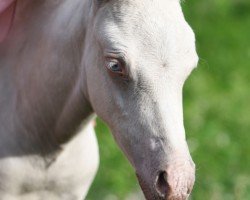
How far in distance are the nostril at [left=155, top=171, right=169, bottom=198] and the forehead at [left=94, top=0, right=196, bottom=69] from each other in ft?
1.26

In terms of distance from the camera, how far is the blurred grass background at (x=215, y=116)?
5.11m

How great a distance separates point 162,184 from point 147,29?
53cm

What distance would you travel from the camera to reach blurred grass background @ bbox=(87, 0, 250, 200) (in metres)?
5.11

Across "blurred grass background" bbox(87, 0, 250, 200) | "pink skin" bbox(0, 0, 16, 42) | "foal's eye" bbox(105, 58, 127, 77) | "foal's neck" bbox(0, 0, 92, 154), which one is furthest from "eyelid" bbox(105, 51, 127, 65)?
"blurred grass background" bbox(87, 0, 250, 200)

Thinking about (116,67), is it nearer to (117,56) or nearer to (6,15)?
(117,56)

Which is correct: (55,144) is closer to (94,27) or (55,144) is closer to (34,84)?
(34,84)

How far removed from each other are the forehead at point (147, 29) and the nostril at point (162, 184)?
1.26 ft

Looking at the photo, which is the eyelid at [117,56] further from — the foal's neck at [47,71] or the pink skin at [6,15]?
the pink skin at [6,15]

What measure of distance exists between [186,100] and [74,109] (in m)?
3.16

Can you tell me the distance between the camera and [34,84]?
3523mm

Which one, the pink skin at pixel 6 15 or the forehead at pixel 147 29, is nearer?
the forehead at pixel 147 29

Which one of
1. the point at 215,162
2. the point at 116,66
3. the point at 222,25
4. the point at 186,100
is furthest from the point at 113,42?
the point at 222,25

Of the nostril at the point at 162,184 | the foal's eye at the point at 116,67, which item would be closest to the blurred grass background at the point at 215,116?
the foal's eye at the point at 116,67

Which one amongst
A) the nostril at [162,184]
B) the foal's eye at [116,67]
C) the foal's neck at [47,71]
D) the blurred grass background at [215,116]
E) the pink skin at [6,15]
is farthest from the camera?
the blurred grass background at [215,116]
